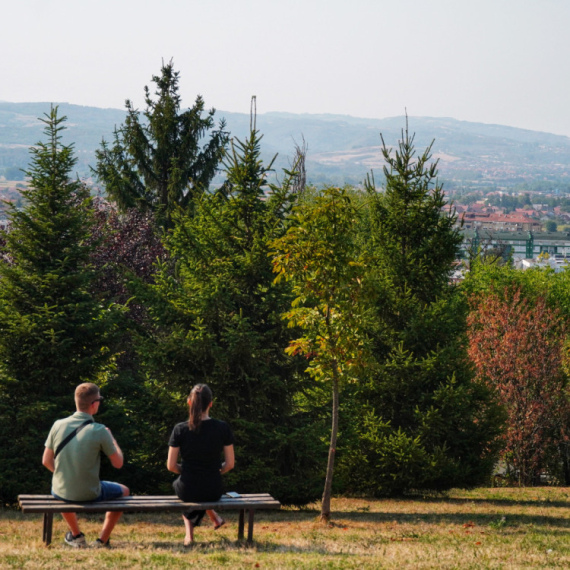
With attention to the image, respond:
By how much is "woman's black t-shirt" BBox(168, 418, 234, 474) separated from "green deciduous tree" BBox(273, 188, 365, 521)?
12.5 ft

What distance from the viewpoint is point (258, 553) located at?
26.2 ft

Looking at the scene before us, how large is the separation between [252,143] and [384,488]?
7.68m

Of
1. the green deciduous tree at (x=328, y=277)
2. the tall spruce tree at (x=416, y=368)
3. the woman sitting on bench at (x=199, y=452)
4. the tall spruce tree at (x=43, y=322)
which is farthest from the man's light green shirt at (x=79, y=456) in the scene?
the tall spruce tree at (x=416, y=368)

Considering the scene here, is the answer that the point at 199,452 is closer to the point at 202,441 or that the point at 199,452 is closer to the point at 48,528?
the point at 202,441

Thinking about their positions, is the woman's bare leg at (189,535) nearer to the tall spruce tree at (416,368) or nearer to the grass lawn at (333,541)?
the grass lawn at (333,541)

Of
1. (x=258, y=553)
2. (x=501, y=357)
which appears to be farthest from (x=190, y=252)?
(x=501, y=357)

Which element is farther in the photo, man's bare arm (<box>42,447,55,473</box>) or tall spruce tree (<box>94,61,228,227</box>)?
tall spruce tree (<box>94,61,228,227</box>)

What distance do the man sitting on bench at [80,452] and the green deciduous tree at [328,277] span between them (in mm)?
4489

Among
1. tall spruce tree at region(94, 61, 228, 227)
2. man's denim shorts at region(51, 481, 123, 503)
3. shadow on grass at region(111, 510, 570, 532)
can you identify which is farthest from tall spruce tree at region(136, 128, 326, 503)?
tall spruce tree at region(94, 61, 228, 227)

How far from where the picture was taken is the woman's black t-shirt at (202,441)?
8109 millimetres

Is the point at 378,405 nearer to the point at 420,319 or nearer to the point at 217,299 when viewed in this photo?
the point at 420,319

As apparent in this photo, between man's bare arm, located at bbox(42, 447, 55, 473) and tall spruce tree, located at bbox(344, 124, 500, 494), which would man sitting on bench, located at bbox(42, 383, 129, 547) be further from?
tall spruce tree, located at bbox(344, 124, 500, 494)

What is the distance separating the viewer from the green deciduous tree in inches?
456

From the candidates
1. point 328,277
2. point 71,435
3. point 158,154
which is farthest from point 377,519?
point 158,154
